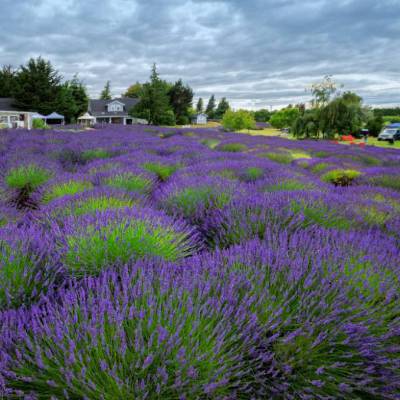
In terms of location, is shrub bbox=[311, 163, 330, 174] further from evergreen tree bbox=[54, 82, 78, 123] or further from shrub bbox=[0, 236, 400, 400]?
evergreen tree bbox=[54, 82, 78, 123]

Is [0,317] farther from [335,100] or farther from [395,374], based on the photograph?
[335,100]

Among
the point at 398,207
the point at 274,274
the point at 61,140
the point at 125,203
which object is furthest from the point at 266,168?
the point at 61,140

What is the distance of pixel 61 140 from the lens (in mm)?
9656

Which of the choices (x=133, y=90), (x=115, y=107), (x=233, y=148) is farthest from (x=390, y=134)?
(x=133, y=90)

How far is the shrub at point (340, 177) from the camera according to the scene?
20.6ft

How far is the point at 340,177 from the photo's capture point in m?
6.32

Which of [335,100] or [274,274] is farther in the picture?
[335,100]

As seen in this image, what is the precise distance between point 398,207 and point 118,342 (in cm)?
304

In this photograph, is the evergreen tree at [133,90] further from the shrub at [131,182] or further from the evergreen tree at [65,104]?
the shrub at [131,182]

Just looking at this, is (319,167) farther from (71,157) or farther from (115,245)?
(115,245)

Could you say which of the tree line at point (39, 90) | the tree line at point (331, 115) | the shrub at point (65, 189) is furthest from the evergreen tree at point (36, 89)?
the shrub at point (65, 189)

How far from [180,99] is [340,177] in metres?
73.7

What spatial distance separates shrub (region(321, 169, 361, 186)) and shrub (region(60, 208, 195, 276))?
458cm

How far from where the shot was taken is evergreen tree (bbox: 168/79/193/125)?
252 ft
